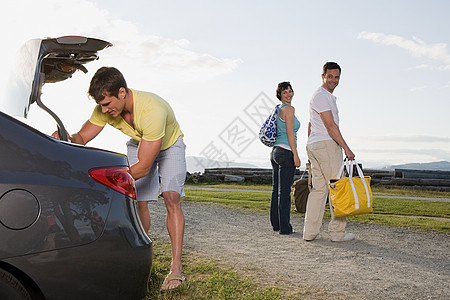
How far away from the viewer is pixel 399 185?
22.2m

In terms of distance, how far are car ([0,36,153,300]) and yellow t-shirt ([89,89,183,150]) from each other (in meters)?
1.03

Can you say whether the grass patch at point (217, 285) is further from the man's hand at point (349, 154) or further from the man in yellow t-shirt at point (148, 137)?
the man's hand at point (349, 154)

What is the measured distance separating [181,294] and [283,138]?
348 cm

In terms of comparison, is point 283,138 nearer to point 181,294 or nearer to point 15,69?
point 181,294

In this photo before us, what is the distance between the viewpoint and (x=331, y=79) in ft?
21.7

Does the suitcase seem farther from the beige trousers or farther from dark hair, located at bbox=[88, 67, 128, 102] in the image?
dark hair, located at bbox=[88, 67, 128, 102]

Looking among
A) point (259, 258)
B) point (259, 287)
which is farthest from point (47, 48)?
point (259, 258)

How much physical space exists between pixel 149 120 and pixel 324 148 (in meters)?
3.09

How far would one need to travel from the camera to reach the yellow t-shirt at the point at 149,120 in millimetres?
4074

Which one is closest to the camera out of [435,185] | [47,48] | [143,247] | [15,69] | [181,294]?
[143,247]

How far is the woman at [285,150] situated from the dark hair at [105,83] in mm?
3509

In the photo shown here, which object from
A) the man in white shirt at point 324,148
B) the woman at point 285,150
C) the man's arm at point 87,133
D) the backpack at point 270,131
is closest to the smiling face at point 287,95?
the woman at point 285,150

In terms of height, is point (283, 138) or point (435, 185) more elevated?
point (283, 138)

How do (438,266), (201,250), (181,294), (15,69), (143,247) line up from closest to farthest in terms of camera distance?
→ 1. (143,247)
2. (15,69)
3. (181,294)
4. (438,266)
5. (201,250)
